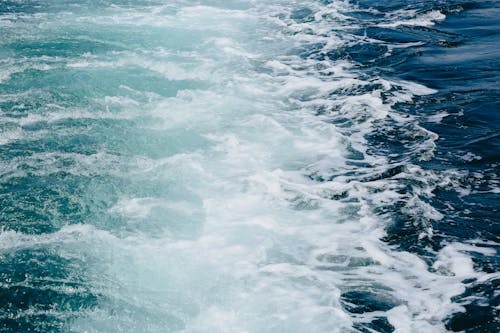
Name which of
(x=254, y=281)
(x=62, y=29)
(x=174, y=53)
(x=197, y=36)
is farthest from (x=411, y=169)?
(x=62, y=29)

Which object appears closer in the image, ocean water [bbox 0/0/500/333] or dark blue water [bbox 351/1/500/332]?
ocean water [bbox 0/0/500/333]

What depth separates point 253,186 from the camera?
23.0 feet

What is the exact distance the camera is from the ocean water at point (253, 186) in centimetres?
467

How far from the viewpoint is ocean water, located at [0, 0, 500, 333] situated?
4672mm

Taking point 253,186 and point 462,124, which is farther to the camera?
point 462,124

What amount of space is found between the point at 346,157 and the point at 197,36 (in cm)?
1005

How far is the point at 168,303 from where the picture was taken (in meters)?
4.78

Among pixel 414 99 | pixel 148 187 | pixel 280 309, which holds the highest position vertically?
pixel 414 99

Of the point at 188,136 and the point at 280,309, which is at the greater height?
the point at 188,136

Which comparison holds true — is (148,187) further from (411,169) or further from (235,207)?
(411,169)

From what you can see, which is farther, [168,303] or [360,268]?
[360,268]

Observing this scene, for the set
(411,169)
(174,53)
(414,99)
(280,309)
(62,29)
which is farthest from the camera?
(62,29)

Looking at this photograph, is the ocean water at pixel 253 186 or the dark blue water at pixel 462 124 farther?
the dark blue water at pixel 462 124

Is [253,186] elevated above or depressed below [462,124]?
below
